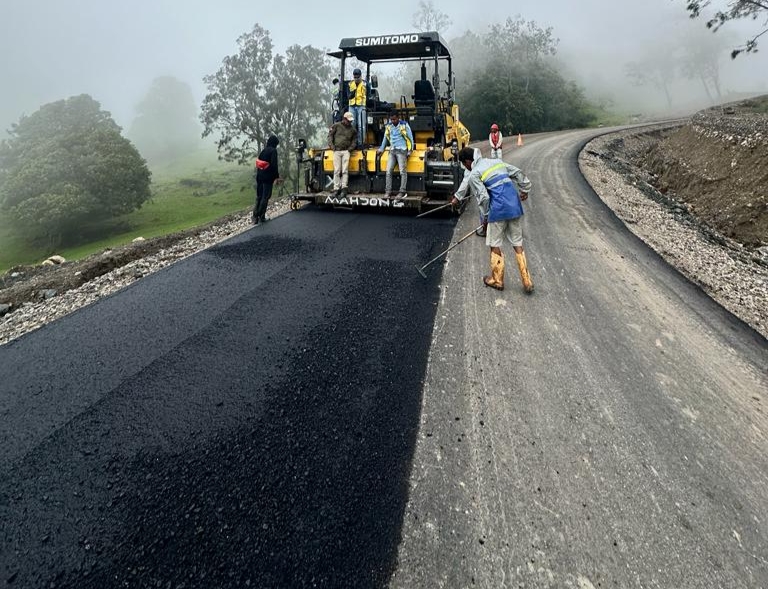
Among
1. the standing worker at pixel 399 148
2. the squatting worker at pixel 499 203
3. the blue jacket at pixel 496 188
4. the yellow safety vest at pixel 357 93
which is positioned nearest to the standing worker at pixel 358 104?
the yellow safety vest at pixel 357 93

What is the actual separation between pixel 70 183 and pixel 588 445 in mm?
35842

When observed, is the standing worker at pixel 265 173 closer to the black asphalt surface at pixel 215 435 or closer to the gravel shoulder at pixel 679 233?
the gravel shoulder at pixel 679 233

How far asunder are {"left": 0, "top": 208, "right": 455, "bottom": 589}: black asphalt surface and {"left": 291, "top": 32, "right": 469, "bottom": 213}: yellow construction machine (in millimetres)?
3647

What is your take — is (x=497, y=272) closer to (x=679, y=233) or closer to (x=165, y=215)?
(x=679, y=233)

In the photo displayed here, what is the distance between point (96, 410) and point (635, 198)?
36.7 feet

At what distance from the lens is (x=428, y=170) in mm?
8078

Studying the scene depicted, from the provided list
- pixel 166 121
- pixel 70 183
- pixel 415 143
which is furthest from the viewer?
pixel 166 121

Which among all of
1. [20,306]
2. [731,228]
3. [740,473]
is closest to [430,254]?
[740,473]

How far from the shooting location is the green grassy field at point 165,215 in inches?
1020

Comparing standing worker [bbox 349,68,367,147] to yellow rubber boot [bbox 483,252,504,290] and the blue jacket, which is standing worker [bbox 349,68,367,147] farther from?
yellow rubber boot [bbox 483,252,504,290]

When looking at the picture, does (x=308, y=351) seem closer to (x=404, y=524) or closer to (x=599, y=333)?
(x=404, y=524)

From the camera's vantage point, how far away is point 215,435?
2.72 m

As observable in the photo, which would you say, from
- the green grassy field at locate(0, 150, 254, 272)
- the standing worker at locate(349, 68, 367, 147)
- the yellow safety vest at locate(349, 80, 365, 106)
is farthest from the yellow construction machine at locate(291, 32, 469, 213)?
the green grassy field at locate(0, 150, 254, 272)

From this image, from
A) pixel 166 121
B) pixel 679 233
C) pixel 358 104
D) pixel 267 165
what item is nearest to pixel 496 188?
pixel 679 233
